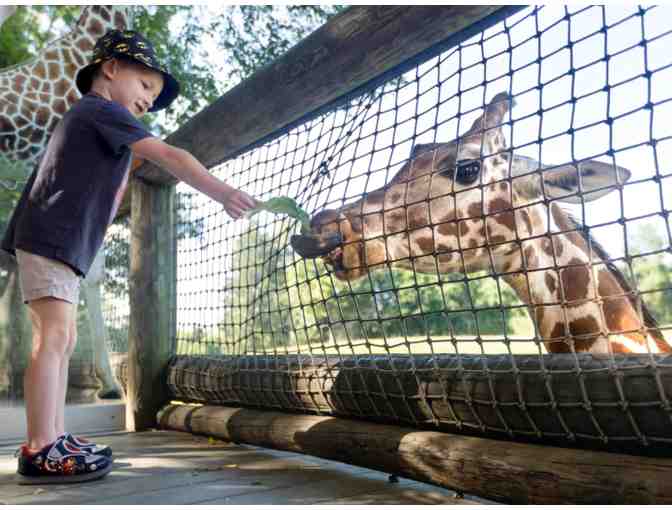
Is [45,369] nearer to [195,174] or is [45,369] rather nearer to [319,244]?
[195,174]

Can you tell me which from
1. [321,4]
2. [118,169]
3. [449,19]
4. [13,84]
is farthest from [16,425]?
[321,4]

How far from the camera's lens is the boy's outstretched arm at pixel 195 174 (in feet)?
5.93

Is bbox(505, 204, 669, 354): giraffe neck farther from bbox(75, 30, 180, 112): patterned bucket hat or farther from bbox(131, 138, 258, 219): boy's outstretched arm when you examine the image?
bbox(75, 30, 180, 112): patterned bucket hat

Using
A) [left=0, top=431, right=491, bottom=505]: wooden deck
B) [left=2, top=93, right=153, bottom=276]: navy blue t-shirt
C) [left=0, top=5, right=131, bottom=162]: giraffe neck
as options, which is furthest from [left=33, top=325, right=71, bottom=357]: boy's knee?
[left=0, top=5, right=131, bottom=162]: giraffe neck

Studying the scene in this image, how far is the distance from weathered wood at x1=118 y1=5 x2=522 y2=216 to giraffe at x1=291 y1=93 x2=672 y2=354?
40cm

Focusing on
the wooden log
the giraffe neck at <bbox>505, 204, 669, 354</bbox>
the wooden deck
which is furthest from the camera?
the giraffe neck at <bbox>505, 204, 669, 354</bbox>

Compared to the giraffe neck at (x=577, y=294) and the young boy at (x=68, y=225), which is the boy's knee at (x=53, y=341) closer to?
the young boy at (x=68, y=225)

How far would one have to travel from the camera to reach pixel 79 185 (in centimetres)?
210

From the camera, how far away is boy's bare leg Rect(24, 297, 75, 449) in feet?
6.49

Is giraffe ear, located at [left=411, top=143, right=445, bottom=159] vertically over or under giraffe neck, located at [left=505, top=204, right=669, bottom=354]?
over

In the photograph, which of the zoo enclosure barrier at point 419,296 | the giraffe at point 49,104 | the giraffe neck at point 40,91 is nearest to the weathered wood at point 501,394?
the zoo enclosure barrier at point 419,296

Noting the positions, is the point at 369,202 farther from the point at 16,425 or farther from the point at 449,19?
the point at 16,425

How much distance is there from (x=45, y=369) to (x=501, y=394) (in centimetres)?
128

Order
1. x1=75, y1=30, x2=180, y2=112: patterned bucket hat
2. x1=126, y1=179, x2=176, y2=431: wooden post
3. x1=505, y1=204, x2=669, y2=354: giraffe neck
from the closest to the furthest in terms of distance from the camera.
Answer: x1=75, y1=30, x2=180, y2=112: patterned bucket hat < x1=505, y1=204, x2=669, y2=354: giraffe neck < x1=126, y1=179, x2=176, y2=431: wooden post
